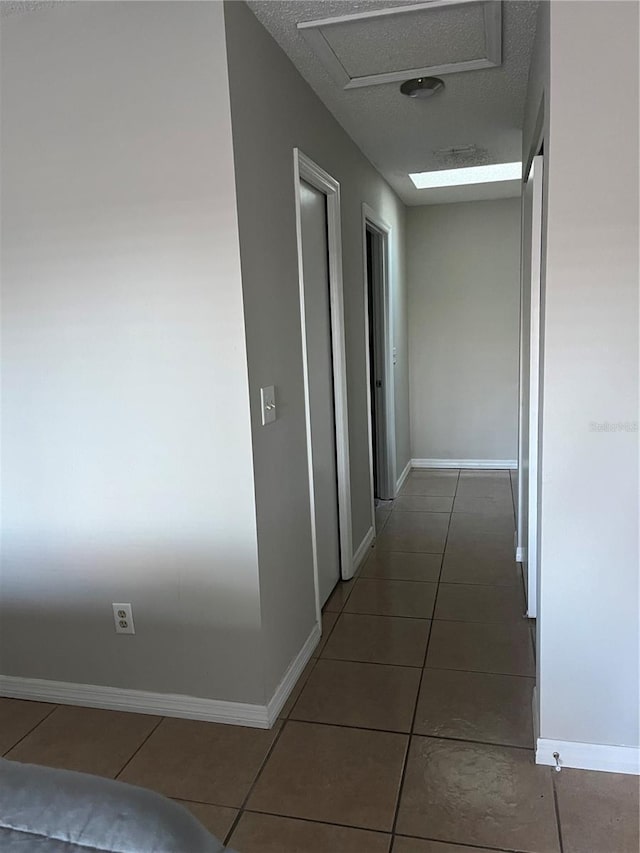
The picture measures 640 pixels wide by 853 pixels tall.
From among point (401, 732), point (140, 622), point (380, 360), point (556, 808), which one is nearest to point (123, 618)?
point (140, 622)

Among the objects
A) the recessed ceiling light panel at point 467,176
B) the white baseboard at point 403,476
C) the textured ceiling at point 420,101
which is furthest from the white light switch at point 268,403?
the white baseboard at point 403,476

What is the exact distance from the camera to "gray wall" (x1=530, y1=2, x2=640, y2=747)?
1695 millimetres

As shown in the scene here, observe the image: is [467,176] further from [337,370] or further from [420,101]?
[337,370]

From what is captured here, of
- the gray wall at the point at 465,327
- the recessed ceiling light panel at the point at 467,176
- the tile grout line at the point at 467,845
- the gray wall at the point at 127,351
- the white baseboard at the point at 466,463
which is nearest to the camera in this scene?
the tile grout line at the point at 467,845

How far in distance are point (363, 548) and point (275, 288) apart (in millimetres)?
2015

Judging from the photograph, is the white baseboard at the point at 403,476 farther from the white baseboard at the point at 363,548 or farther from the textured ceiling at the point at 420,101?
the textured ceiling at the point at 420,101

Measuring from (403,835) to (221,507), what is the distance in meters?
1.11

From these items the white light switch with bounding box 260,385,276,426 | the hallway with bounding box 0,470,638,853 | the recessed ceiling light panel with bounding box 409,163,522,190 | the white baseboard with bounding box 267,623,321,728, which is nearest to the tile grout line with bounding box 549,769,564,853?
the hallway with bounding box 0,470,638,853

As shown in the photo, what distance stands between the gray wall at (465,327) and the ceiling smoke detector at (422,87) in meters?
2.84

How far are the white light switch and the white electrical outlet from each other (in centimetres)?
86

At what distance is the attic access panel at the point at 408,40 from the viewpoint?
2141 mm

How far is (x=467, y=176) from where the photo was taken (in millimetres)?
4637

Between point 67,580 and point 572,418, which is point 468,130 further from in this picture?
point 67,580

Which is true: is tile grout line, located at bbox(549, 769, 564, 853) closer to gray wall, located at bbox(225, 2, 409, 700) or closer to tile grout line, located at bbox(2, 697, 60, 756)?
gray wall, located at bbox(225, 2, 409, 700)
